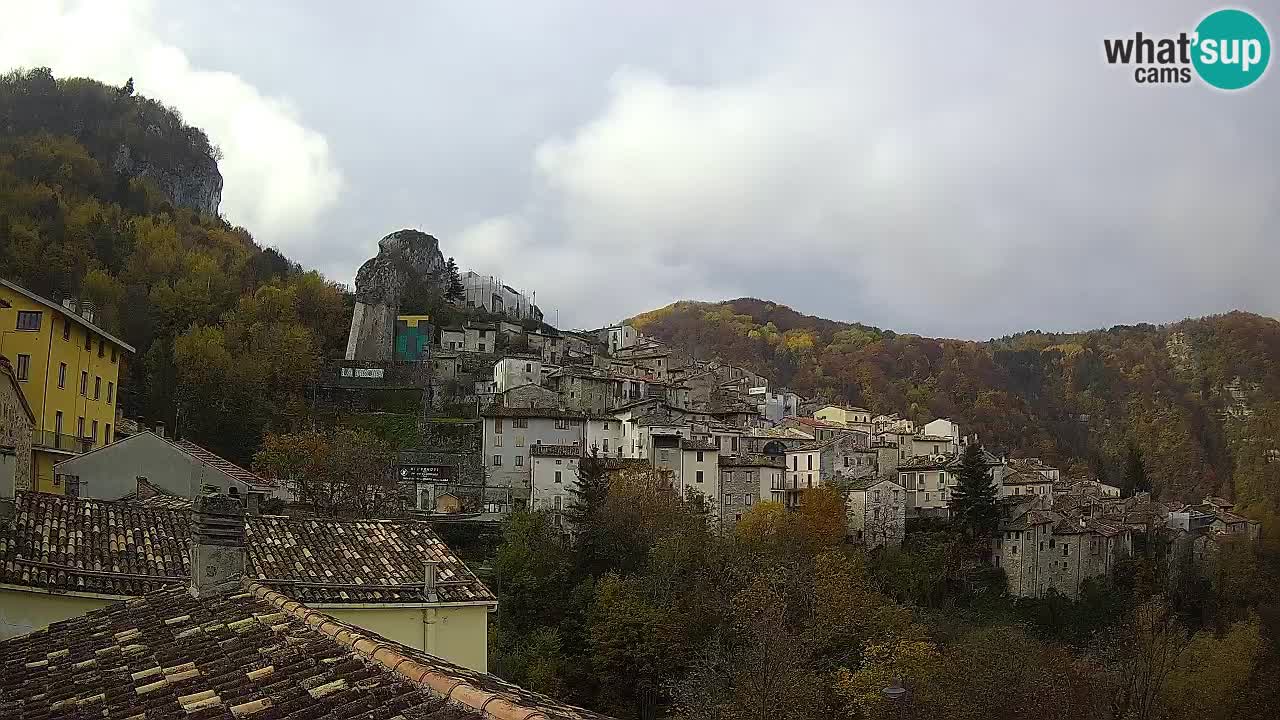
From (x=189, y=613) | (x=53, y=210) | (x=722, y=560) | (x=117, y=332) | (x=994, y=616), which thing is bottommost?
(x=994, y=616)

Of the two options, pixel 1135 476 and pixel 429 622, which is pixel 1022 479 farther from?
pixel 429 622

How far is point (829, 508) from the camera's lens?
51469 mm

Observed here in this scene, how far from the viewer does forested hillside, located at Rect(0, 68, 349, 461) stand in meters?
58.6

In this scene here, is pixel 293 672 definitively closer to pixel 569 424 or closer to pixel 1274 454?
pixel 569 424

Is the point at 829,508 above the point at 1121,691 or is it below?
above

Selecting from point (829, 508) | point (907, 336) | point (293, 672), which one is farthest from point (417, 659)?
point (907, 336)

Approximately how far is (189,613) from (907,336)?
118 meters

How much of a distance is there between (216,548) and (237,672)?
2.96 m

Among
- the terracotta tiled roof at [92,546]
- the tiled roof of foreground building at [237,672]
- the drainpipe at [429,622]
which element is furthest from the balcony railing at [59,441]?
the tiled roof of foreground building at [237,672]

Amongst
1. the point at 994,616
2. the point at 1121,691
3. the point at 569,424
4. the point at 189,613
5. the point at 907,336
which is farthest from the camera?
the point at 907,336

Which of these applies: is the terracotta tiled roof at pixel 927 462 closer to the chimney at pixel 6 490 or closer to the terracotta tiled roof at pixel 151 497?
the terracotta tiled roof at pixel 151 497

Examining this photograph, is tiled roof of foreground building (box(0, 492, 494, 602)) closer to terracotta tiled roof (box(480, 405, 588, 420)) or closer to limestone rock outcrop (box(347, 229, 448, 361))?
terracotta tiled roof (box(480, 405, 588, 420))

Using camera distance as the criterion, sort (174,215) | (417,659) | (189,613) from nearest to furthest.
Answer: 1. (417,659)
2. (189,613)
3. (174,215)

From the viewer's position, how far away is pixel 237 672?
635 cm
